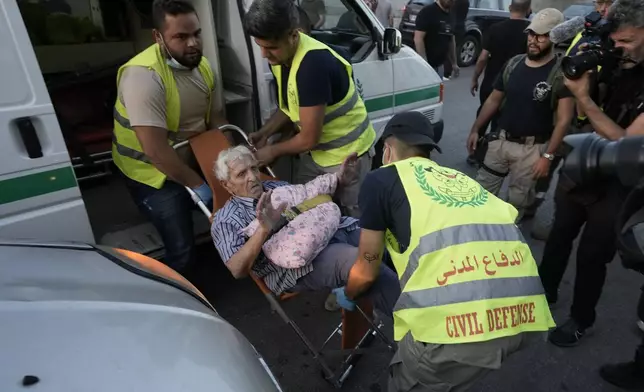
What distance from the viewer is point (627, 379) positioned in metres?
2.36

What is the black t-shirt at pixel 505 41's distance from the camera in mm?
4484

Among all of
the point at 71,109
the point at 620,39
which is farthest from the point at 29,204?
the point at 620,39

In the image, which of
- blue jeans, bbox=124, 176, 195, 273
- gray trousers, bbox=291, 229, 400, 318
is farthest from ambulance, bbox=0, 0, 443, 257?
gray trousers, bbox=291, 229, 400, 318

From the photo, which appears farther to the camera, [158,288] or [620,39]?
[620,39]

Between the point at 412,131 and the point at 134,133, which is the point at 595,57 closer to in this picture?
the point at 412,131

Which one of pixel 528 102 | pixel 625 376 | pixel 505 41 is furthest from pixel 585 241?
pixel 505 41

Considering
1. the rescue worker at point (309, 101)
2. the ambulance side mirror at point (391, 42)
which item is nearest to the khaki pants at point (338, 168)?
the rescue worker at point (309, 101)

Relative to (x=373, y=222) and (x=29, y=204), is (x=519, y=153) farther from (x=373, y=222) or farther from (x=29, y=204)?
(x=29, y=204)

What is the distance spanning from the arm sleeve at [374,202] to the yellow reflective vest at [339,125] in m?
1.03

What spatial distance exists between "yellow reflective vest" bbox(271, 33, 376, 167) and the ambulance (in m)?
0.47

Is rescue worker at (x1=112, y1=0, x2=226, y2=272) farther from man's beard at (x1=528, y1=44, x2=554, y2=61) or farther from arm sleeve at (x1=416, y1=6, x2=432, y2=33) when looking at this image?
arm sleeve at (x1=416, y1=6, x2=432, y2=33)

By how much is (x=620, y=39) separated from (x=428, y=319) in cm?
155

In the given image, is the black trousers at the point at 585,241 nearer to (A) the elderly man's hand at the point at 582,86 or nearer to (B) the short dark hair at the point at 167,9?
(A) the elderly man's hand at the point at 582,86

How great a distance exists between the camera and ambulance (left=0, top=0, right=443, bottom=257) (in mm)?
2141
